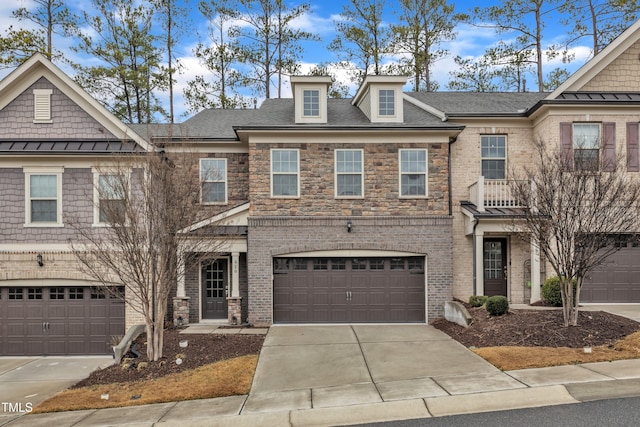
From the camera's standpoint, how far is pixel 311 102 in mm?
15125

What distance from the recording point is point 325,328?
44.6 ft

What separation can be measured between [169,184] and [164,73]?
19.6 m

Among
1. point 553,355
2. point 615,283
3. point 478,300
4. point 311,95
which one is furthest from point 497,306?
point 311,95

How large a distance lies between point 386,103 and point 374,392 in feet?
33.2

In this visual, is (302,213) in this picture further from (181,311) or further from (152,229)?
(152,229)

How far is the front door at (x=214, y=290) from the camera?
15.3 meters

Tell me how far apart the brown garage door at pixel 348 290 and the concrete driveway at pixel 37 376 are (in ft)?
18.4

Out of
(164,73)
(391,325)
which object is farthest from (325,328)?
(164,73)

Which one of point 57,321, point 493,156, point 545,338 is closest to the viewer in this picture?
point 545,338

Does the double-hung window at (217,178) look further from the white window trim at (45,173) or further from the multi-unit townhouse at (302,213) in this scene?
the white window trim at (45,173)

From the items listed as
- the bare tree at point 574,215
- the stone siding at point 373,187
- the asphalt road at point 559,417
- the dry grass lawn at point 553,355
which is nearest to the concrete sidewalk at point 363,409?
the asphalt road at point 559,417

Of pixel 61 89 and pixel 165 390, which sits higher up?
pixel 61 89

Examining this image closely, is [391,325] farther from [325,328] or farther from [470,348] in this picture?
[470,348]

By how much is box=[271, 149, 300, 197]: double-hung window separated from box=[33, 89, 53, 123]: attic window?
24.3 feet
